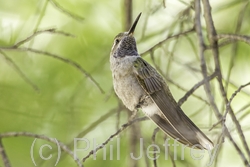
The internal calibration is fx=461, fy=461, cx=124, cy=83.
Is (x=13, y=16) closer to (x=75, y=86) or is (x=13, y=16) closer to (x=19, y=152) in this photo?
(x=75, y=86)

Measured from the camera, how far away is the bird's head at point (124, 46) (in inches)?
126

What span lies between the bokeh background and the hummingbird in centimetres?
11

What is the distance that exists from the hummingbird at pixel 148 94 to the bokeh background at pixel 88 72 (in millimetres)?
113

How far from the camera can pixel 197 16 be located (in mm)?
2746

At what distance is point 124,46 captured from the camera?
3.25 meters

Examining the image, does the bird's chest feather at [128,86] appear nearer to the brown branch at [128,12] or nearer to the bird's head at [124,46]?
the bird's head at [124,46]

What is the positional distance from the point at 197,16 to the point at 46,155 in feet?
4.32

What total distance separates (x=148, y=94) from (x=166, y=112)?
239 mm

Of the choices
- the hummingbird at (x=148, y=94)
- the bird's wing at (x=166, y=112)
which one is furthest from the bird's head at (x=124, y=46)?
the bird's wing at (x=166, y=112)

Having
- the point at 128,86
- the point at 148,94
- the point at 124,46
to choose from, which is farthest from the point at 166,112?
the point at 124,46

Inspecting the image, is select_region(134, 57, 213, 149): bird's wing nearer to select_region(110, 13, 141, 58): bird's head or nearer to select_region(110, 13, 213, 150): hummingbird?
select_region(110, 13, 213, 150): hummingbird

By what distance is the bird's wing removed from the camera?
2.55m

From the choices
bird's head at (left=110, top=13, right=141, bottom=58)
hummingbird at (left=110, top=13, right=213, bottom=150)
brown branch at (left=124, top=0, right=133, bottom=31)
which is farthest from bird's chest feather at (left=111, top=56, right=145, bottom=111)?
brown branch at (left=124, top=0, right=133, bottom=31)

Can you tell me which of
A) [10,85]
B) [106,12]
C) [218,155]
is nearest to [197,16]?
[218,155]
